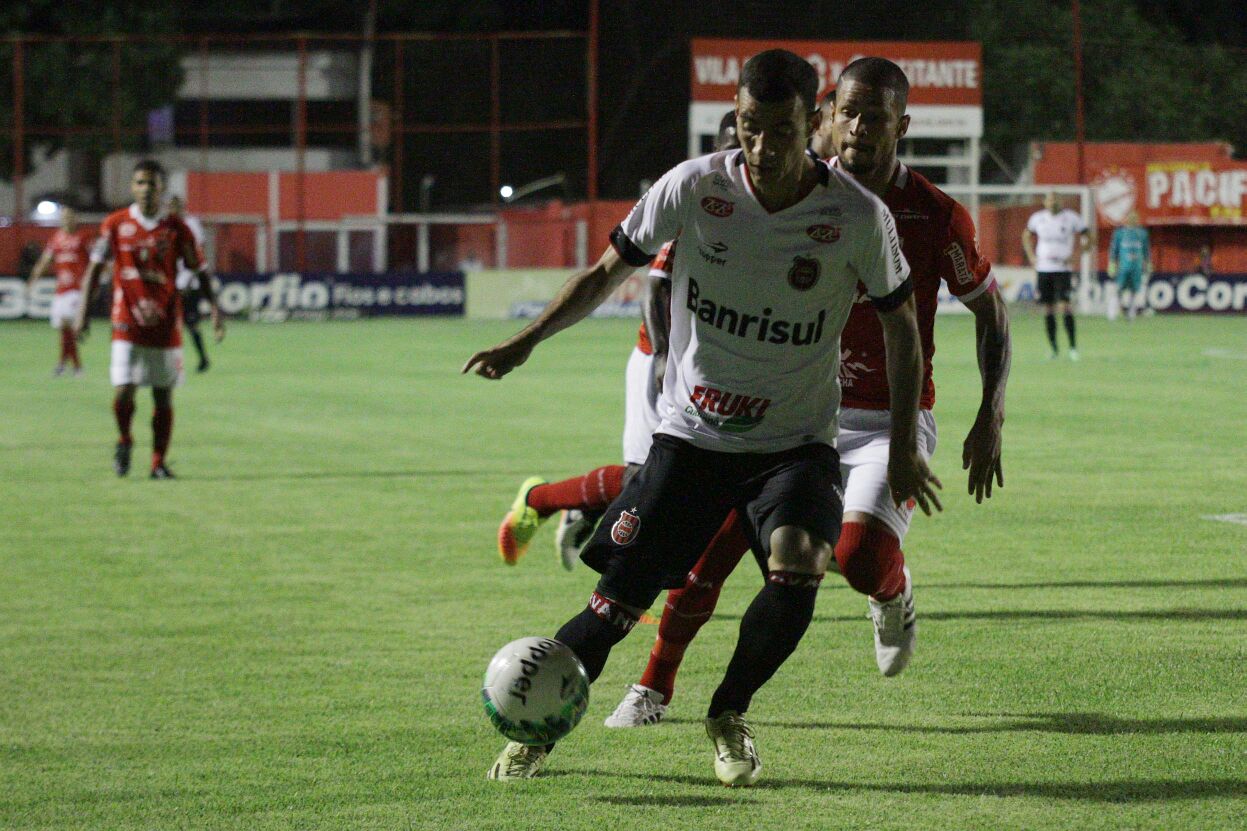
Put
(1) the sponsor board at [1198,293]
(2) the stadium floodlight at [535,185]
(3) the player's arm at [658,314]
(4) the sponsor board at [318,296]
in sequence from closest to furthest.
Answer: (3) the player's arm at [658,314] < (4) the sponsor board at [318,296] < (1) the sponsor board at [1198,293] < (2) the stadium floodlight at [535,185]

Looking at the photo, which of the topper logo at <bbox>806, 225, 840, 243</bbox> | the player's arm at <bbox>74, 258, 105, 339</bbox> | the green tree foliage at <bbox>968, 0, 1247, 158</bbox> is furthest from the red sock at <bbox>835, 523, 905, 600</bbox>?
the green tree foliage at <bbox>968, 0, 1247, 158</bbox>

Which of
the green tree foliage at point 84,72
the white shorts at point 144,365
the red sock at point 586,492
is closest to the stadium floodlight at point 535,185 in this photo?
the green tree foliage at point 84,72

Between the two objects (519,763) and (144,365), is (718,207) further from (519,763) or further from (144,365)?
(144,365)

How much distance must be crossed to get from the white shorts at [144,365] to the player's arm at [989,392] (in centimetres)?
791

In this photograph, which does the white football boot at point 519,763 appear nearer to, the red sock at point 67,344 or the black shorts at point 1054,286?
the red sock at point 67,344

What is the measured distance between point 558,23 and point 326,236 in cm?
1803

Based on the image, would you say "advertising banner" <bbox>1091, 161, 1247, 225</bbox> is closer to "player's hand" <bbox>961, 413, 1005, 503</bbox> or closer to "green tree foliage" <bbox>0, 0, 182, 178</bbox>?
"green tree foliage" <bbox>0, 0, 182, 178</bbox>

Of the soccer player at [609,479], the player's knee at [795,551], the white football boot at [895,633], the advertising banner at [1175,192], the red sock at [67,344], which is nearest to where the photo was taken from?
the player's knee at [795,551]

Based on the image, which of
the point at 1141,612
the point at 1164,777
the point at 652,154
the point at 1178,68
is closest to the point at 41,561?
the point at 1141,612

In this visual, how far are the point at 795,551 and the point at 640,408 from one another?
2695 millimetres

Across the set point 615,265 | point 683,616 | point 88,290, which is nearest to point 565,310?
point 615,265

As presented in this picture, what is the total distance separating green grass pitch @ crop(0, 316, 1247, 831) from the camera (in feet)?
16.1

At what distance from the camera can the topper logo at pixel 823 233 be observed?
4832mm

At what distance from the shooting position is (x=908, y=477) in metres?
5.16
